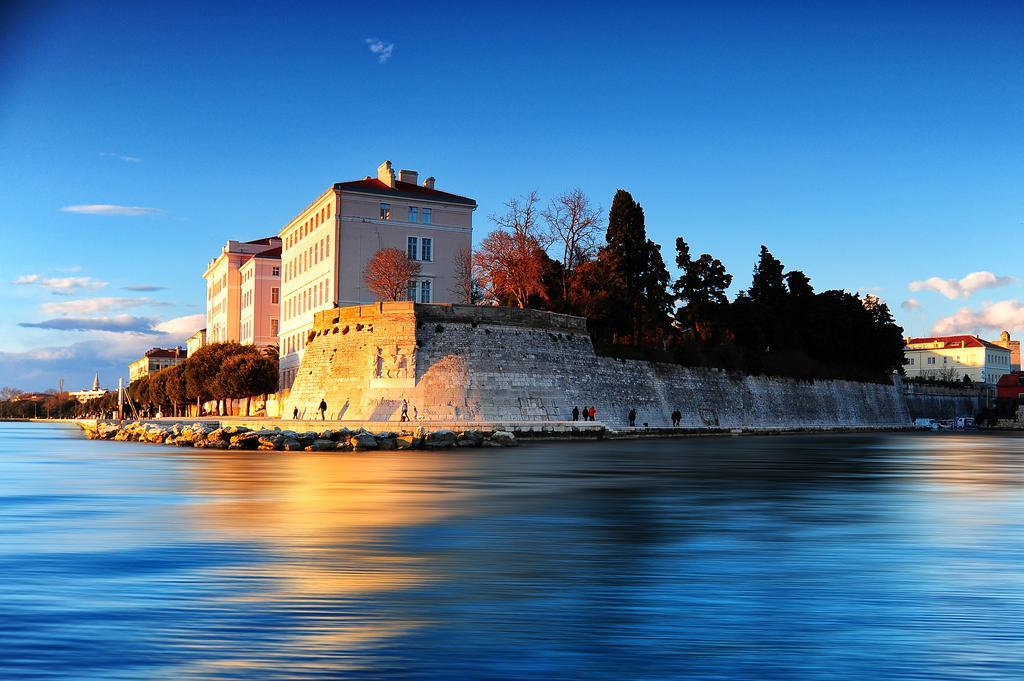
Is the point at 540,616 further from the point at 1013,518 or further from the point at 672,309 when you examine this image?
the point at 672,309

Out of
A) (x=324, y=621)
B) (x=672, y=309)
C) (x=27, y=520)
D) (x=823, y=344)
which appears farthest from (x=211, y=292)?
Result: (x=324, y=621)

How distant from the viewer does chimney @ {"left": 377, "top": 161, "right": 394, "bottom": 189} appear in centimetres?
5197

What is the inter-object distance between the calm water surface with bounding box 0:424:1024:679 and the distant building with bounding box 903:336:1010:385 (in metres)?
111

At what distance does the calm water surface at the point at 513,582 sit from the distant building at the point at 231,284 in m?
60.2

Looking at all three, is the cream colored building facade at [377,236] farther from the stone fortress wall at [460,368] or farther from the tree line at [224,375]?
the stone fortress wall at [460,368]

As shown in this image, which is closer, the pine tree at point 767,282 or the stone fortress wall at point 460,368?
the stone fortress wall at point 460,368

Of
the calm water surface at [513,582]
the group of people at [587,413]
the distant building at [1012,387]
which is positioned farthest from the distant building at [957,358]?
the calm water surface at [513,582]

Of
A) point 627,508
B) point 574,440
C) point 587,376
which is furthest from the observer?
point 587,376

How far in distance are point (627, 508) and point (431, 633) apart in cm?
725

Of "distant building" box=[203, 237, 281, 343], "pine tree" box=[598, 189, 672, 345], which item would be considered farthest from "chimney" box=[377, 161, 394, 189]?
"distant building" box=[203, 237, 281, 343]

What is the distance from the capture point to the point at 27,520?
11508 mm

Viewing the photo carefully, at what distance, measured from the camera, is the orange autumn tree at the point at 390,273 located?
153 ft

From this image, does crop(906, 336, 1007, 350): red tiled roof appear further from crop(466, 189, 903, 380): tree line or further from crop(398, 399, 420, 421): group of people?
crop(398, 399, 420, 421): group of people

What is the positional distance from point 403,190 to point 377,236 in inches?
125
